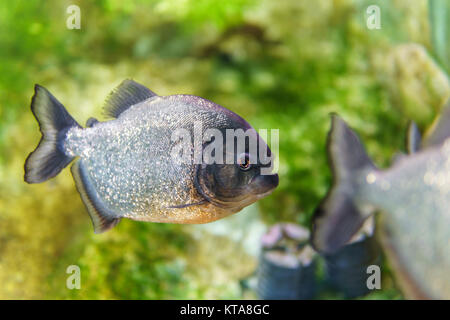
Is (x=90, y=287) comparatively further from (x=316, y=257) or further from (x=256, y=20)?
(x=256, y=20)

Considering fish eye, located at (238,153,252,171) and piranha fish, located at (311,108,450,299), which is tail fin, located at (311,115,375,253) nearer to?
piranha fish, located at (311,108,450,299)

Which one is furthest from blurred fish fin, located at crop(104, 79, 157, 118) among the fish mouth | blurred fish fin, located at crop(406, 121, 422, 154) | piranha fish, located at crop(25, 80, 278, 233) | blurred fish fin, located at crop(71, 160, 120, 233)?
blurred fish fin, located at crop(406, 121, 422, 154)

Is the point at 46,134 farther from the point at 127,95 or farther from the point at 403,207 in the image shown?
the point at 403,207

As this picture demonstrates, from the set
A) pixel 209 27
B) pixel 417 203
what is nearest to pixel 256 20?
pixel 209 27

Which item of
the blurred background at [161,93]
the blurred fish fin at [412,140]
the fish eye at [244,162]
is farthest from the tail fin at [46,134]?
the blurred fish fin at [412,140]

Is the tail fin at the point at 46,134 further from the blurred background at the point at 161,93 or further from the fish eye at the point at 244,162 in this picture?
the fish eye at the point at 244,162

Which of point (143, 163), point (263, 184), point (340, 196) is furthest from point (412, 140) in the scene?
point (143, 163)

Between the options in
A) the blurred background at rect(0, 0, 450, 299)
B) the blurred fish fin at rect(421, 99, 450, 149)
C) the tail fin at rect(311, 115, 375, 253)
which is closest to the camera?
the tail fin at rect(311, 115, 375, 253)
